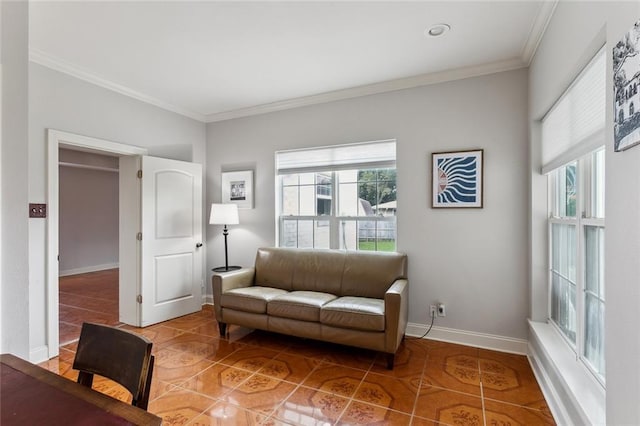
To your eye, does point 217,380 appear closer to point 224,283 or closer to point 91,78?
point 224,283

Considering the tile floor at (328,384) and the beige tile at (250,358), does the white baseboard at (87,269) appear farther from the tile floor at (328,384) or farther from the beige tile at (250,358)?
the beige tile at (250,358)

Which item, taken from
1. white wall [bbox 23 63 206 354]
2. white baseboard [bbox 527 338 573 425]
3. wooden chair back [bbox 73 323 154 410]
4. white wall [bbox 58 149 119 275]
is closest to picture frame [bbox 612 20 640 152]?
white baseboard [bbox 527 338 573 425]

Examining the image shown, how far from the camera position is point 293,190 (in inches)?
157

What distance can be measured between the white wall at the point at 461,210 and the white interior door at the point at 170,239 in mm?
1838

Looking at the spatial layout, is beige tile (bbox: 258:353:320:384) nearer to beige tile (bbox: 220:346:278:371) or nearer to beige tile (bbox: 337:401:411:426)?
beige tile (bbox: 220:346:278:371)

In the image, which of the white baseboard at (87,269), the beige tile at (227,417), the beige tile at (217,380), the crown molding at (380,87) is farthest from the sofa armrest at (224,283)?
the white baseboard at (87,269)

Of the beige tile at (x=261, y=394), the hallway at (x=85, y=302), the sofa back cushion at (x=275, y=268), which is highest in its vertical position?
the sofa back cushion at (x=275, y=268)

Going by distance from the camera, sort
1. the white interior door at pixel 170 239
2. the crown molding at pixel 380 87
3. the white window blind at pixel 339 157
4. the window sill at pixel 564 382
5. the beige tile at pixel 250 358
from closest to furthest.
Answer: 1. the window sill at pixel 564 382
2. the beige tile at pixel 250 358
3. the crown molding at pixel 380 87
4. the white window blind at pixel 339 157
5. the white interior door at pixel 170 239

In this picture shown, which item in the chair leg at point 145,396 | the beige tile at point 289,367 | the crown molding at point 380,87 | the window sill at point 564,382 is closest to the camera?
the chair leg at point 145,396

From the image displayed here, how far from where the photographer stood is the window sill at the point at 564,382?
1515 millimetres

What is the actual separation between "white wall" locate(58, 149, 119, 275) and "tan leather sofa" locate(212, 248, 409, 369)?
5.39 meters

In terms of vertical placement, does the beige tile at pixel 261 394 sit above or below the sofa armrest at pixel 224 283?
below

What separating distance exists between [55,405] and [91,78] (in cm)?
338

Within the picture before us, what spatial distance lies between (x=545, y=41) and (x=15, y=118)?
11.5ft
